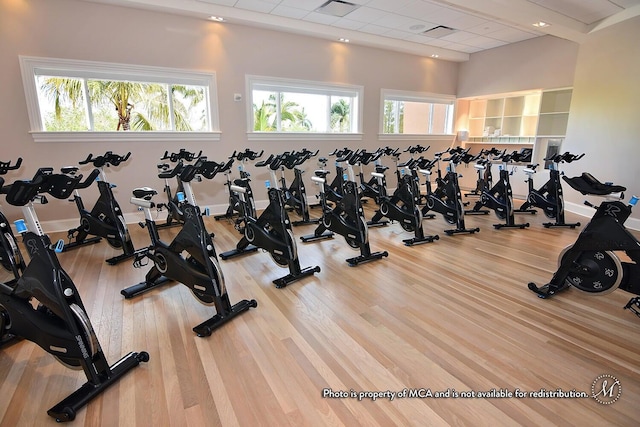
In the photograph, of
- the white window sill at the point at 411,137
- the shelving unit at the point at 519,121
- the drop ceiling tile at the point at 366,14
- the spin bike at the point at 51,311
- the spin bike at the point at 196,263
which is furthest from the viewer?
the white window sill at the point at 411,137

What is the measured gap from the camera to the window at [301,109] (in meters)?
6.11

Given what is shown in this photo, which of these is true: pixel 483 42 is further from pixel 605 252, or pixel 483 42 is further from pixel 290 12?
pixel 605 252

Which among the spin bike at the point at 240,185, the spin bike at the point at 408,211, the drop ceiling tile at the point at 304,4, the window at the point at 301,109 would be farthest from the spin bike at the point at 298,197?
the drop ceiling tile at the point at 304,4

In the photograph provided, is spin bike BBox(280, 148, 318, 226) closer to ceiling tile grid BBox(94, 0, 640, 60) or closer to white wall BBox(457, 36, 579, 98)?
ceiling tile grid BBox(94, 0, 640, 60)

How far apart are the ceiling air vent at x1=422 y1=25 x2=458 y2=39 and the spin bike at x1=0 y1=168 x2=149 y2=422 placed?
262 inches

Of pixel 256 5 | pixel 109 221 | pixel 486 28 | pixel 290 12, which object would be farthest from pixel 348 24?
pixel 109 221

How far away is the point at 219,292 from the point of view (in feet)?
8.06

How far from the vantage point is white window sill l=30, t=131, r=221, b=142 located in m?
4.65

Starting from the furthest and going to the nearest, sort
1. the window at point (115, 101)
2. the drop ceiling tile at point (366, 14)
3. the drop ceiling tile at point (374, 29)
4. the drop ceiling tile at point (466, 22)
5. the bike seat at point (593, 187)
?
the drop ceiling tile at point (374, 29) → the drop ceiling tile at point (466, 22) → the drop ceiling tile at point (366, 14) → the window at point (115, 101) → the bike seat at point (593, 187)

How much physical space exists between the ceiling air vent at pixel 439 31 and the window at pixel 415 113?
1346mm

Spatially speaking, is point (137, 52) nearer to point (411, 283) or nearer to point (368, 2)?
point (368, 2)

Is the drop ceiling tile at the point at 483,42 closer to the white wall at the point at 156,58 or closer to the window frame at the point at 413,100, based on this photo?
the window frame at the point at 413,100

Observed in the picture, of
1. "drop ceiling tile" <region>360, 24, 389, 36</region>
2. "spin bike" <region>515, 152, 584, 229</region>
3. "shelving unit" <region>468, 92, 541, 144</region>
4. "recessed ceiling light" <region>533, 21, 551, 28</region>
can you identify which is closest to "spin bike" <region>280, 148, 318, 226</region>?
"drop ceiling tile" <region>360, 24, 389, 36</region>

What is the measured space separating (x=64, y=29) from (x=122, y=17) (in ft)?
2.56
